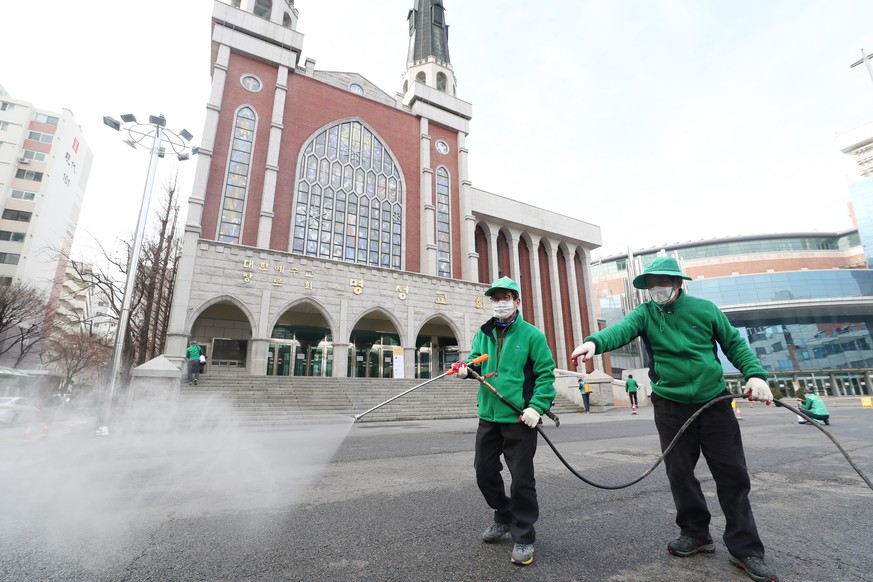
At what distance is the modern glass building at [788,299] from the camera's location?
1747 inches

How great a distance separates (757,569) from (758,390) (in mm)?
983

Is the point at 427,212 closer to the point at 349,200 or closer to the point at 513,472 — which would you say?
the point at 349,200

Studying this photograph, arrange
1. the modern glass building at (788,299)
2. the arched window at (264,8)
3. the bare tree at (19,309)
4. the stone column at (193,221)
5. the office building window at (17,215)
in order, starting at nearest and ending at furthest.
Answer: the stone column at (193,221), the bare tree at (19,309), the arched window at (264,8), the modern glass building at (788,299), the office building window at (17,215)

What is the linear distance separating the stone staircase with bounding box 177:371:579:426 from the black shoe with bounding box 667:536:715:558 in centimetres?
913

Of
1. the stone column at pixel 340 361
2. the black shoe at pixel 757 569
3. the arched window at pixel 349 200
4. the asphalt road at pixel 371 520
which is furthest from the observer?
the arched window at pixel 349 200

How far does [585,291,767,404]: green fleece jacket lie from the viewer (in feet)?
8.57

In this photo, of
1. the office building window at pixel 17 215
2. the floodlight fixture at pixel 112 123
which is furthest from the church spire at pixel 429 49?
the office building window at pixel 17 215

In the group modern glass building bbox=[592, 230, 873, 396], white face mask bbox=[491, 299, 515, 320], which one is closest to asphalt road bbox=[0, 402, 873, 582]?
white face mask bbox=[491, 299, 515, 320]

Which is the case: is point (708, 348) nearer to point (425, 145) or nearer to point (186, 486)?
point (186, 486)

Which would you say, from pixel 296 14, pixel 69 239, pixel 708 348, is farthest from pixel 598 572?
pixel 69 239

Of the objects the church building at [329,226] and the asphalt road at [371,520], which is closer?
the asphalt road at [371,520]

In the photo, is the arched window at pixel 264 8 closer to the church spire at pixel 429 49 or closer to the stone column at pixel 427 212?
the church spire at pixel 429 49

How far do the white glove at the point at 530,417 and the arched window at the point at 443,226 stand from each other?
25730 mm

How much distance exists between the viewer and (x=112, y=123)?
41.2ft
